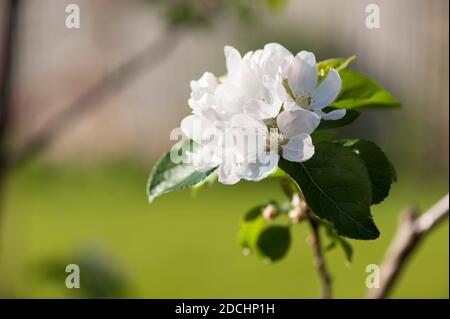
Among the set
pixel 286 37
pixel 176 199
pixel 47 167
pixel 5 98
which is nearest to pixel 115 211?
pixel 176 199

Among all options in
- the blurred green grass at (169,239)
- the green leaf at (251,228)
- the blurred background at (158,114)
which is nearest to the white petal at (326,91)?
the green leaf at (251,228)

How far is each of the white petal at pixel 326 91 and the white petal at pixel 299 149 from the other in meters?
0.04

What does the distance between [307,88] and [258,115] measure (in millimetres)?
53

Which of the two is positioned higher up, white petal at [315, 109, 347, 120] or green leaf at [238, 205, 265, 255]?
white petal at [315, 109, 347, 120]

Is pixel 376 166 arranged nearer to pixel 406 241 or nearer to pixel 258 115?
pixel 258 115

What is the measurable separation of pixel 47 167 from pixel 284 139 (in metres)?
4.98

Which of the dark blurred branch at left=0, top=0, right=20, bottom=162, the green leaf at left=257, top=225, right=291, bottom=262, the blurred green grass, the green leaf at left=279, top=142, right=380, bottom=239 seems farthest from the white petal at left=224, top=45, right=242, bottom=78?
the blurred green grass

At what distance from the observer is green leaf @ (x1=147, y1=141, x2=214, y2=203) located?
0.78 metres

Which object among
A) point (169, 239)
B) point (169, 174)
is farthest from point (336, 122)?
point (169, 239)

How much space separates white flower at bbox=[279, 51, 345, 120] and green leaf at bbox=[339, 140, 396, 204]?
0.07 m

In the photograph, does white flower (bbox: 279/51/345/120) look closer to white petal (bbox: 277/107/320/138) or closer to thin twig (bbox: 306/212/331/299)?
white petal (bbox: 277/107/320/138)

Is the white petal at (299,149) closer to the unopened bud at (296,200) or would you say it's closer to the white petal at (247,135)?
the white petal at (247,135)

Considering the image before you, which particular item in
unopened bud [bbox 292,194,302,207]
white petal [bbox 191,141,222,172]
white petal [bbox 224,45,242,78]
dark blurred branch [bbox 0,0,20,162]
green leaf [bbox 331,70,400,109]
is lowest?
unopened bud [bbox 292,194,302,207]

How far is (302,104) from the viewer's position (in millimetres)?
709
